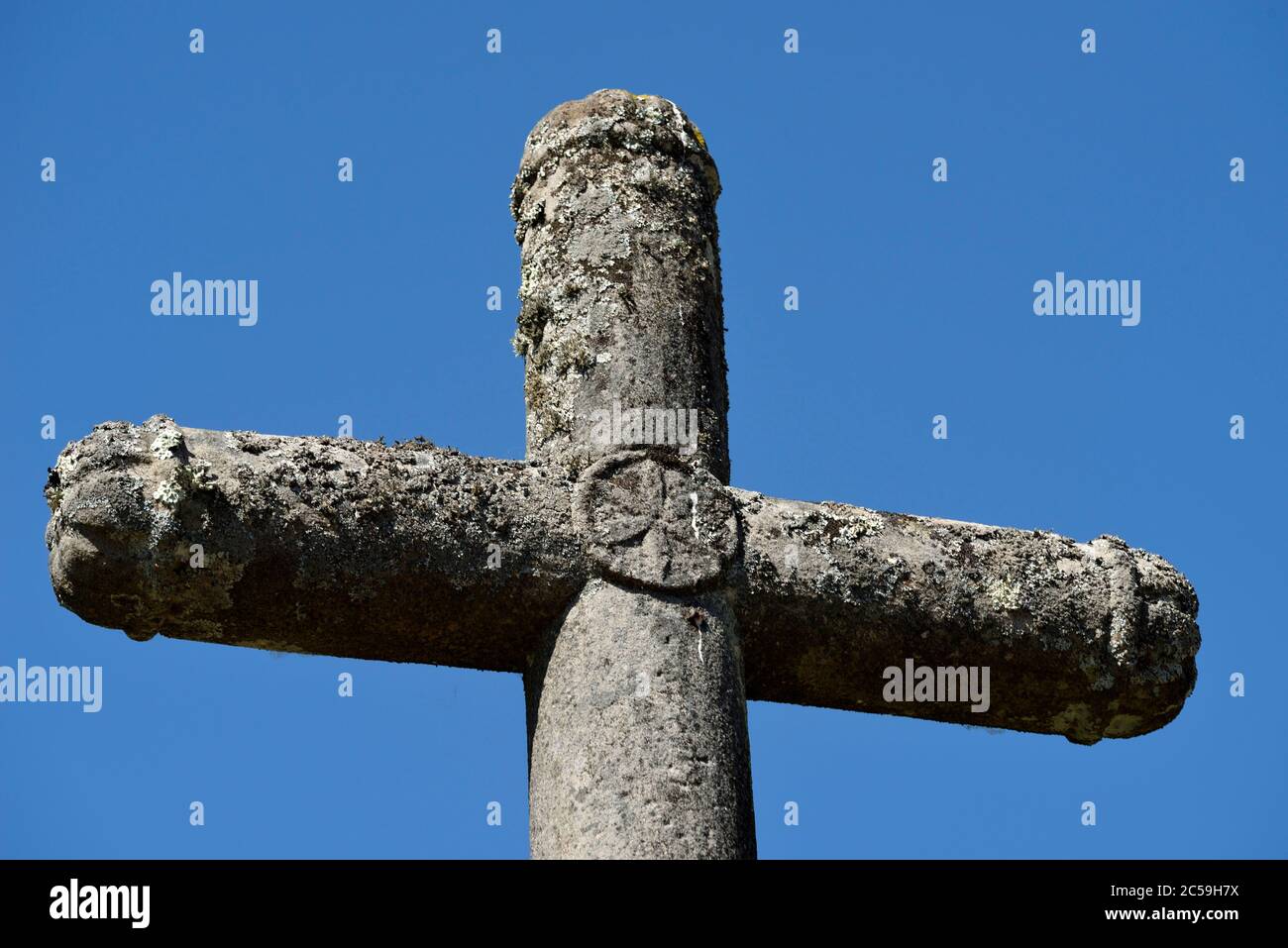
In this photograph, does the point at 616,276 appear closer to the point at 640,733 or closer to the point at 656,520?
the point at 656,520

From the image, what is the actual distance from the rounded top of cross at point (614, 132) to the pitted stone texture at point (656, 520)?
1106 millimetres

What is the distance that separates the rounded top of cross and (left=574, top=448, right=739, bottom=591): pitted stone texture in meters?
1.11

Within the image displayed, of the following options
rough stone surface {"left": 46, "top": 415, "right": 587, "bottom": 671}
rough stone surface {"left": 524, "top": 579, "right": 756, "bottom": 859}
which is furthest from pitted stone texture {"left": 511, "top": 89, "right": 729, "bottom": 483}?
rough stone surface {"left": 524, "top": 579, "right": 756, "bottom": 859}

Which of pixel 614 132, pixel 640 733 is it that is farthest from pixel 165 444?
pixel 614 132

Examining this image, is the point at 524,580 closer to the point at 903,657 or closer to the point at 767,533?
the point at 767,533

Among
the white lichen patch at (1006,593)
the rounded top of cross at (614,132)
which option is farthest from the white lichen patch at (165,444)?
the white lichen patch at (1006,593)

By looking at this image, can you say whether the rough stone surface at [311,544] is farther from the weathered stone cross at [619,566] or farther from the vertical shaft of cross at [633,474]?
the vertical shaft of cross at [633,474]

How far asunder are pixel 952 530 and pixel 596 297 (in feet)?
4.03

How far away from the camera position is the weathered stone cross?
5855mm

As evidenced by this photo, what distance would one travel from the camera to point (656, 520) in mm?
6270

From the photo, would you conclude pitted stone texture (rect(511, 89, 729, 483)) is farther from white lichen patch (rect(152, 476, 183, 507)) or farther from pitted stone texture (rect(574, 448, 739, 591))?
white lichen patch (rect(152, 476, 183, 507))

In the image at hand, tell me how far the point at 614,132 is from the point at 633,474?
1.22 m
